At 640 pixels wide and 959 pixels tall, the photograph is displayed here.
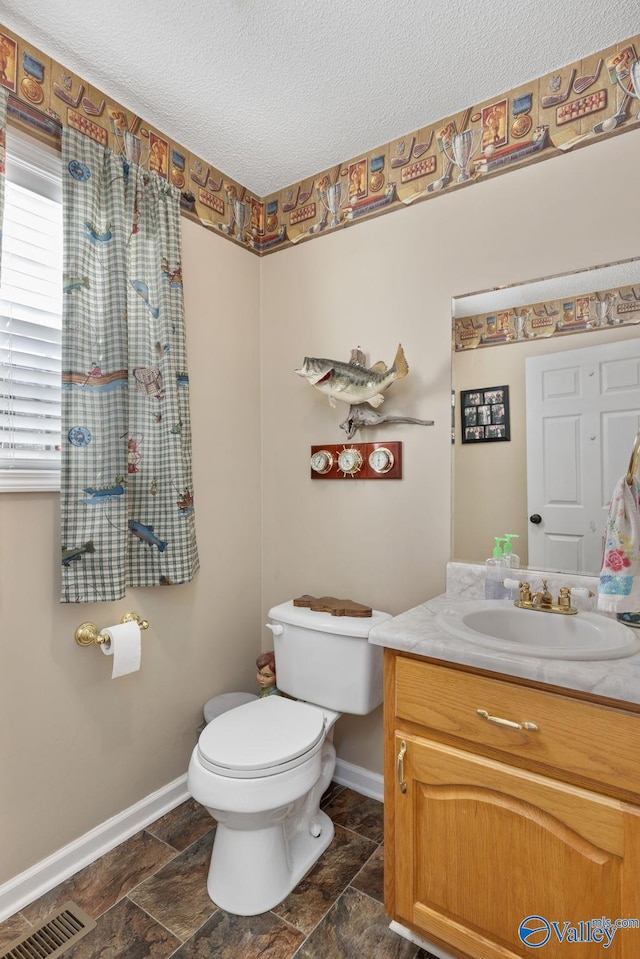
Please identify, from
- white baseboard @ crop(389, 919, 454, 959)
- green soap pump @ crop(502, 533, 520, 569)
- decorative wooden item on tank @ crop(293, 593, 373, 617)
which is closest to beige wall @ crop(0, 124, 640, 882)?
decorative wooden item on tank @ crop(293, 593, 373, 617)

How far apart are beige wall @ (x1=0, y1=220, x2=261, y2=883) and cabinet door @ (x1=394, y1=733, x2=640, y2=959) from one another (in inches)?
38.9

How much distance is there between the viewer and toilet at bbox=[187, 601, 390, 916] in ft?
4.51

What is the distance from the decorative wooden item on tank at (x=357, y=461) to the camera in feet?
6.30

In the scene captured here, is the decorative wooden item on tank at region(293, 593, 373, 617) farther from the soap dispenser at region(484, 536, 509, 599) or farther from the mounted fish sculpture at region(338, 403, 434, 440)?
the mounted fish sculpture at region(338, 403, 434, 440)

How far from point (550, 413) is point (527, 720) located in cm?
95

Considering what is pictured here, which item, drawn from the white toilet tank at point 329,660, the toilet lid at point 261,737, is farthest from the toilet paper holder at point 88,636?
the white toilet tank at point 329,660

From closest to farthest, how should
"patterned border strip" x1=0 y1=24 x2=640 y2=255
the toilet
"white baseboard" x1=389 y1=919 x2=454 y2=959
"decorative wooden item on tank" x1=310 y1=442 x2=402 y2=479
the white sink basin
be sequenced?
1. the white sink basin
2. "white baseboard" x1=389 y1=919 x2=454 y2=959
3. the toilet
4. "patterned border strip" x1=0 y1=24 x2=640 y2=255
5. "decorative wooden item on tank" x1=310 y1=442 x2=402 y2=479

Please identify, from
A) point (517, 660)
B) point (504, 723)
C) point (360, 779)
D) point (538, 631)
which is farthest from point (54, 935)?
point (538, 631)

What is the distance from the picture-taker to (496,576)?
1610 mm

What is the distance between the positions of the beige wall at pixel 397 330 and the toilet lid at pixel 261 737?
1.57 ft

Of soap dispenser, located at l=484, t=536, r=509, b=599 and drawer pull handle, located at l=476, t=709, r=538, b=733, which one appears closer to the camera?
drawer pull handle, located at l=476, t=709, r=538, b=733

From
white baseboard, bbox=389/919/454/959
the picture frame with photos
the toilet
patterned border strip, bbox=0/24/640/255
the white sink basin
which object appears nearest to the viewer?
the white sink basin

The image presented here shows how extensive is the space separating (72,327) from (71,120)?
2.21ft

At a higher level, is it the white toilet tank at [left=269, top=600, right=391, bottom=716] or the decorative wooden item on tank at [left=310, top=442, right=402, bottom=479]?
the decorative wooden item on tank at [left=310, top=442, right=402, bottom=479]
